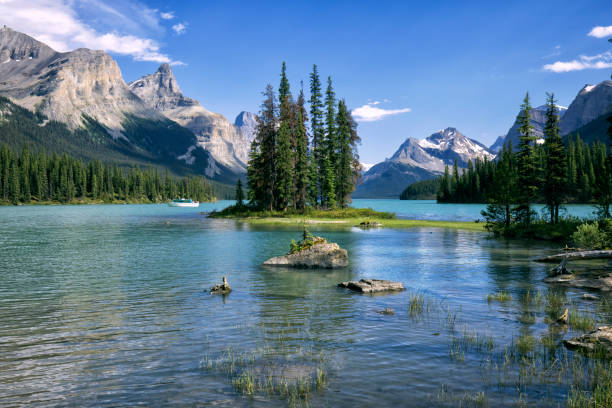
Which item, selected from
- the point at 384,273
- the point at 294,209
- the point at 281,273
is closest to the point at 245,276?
the point at 281,273

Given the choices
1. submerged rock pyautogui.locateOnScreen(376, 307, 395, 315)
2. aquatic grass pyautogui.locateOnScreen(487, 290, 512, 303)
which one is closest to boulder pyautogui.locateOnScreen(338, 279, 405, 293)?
submerged rock pyautogui.locateOnScreen(376, 307, 395, 315)

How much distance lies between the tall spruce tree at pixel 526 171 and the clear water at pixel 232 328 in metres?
23.8

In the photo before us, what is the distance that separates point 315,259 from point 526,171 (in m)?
38.5

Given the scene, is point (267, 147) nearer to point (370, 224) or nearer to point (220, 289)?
point (370, 224)

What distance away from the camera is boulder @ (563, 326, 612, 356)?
10.9m

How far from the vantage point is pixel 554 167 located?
167 feet

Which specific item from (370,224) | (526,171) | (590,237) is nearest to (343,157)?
(370,224)

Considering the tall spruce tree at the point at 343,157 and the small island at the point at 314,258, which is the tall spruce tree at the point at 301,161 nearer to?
the tall spruce tree at the point at 343,157

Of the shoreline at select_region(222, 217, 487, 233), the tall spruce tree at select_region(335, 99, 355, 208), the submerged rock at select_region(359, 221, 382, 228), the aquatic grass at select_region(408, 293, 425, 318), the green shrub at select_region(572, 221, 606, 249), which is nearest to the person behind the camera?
the aquatic grass at select_region(408, 293, 425, 318)

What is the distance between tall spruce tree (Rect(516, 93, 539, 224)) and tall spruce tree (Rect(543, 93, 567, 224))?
60.8 inches

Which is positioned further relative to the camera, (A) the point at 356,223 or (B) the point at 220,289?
(A) the point at 356,223

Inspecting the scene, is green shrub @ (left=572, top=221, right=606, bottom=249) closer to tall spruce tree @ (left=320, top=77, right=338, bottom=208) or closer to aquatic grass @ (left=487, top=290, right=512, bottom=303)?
aquatic grass @ (left=487, top=290, right=512, bottom=303)

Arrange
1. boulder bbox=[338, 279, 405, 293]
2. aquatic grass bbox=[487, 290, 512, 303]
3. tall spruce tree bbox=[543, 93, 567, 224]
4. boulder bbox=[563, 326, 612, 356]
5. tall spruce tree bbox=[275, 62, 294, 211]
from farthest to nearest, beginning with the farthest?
tall spruce tree bbox=[275, 62, 294, 211] → tall spruce tree bbox=[543, 93, 567, 224] → boulder bbox=[338, 279, 405, 293] → aquatic grass bbox=[487, 290, 512, 303] → boulder bbox=[563, 326, 612, 356]

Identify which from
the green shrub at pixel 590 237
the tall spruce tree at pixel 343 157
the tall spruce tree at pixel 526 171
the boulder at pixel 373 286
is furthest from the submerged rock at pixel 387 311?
the tall spruce tree at pixel 343 157
